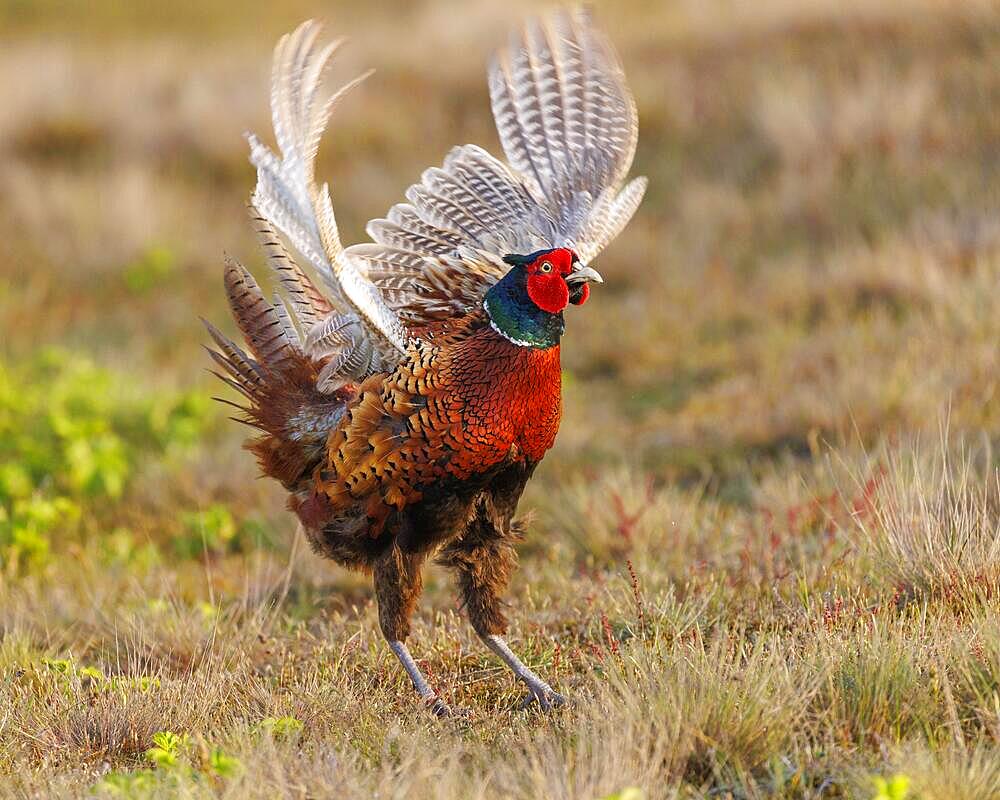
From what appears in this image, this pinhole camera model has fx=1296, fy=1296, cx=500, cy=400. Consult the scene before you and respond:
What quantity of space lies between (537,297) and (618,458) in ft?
9.90

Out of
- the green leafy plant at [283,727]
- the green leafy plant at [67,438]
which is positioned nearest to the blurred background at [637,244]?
the green leafy plant at [67,438]

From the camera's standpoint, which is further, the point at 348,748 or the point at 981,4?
the point at 981,4

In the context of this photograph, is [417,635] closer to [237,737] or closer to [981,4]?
[237,737]

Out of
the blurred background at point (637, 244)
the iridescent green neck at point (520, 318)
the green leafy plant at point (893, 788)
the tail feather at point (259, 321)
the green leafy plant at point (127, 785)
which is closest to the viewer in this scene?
the green leafy plant at point (893, 788)

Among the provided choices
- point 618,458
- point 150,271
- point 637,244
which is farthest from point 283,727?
point 150,271

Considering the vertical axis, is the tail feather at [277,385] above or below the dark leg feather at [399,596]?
above

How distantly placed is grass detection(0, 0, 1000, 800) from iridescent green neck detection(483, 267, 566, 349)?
871 mm

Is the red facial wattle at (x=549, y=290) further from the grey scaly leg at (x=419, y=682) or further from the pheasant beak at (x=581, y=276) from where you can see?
the grey scaly leg at (x=419, y=682)

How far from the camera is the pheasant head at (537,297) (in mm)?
3475

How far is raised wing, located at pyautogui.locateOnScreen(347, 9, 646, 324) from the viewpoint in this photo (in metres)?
4.27

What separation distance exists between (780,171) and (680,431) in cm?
355

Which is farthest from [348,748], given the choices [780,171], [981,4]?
[981,4]

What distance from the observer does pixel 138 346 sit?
875cm

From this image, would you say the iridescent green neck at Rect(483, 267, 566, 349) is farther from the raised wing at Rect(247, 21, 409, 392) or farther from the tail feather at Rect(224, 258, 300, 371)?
the tail feather at Rect(224, 258, 300, 371)
